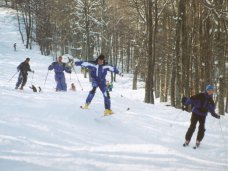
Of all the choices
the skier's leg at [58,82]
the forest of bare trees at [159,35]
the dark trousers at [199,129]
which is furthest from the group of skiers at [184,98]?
the forest of bare trees at [159,35]

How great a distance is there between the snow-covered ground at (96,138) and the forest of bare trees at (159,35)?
3.93 metres

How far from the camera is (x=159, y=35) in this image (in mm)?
30469

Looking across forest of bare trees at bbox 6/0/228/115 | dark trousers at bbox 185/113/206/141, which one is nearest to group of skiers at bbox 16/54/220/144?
dark trousers at bbox 185/113/206/141

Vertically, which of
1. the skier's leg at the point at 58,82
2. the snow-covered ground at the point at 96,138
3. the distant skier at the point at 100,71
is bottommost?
the snow-covered ground at the point at 96,138

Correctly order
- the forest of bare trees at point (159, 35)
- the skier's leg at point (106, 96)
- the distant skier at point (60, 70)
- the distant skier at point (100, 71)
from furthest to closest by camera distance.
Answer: the forest of bare trees at point (159, 35) → the distant skier at point (60, 70) → the skier's leg at point (106, 96) → the distant skier at point (100, 71)

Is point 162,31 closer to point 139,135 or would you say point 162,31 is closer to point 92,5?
point 92,5

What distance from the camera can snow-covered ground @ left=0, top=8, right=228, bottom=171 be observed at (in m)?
7.20

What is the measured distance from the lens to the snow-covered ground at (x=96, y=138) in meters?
7.20

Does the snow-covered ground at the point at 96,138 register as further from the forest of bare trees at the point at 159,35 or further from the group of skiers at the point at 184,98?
the forest of bare trees at the point at 159,35

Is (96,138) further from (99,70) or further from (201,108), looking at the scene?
(99,70)

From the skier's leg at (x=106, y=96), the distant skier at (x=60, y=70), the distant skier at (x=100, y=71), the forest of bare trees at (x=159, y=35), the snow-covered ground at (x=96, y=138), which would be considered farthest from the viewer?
the forest of bare trees at (x=159, y=35)

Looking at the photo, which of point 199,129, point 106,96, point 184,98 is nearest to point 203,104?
point 184,98

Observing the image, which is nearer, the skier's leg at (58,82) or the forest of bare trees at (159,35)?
the skier's leg at (58,82)

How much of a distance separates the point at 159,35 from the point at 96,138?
71.1 feet
